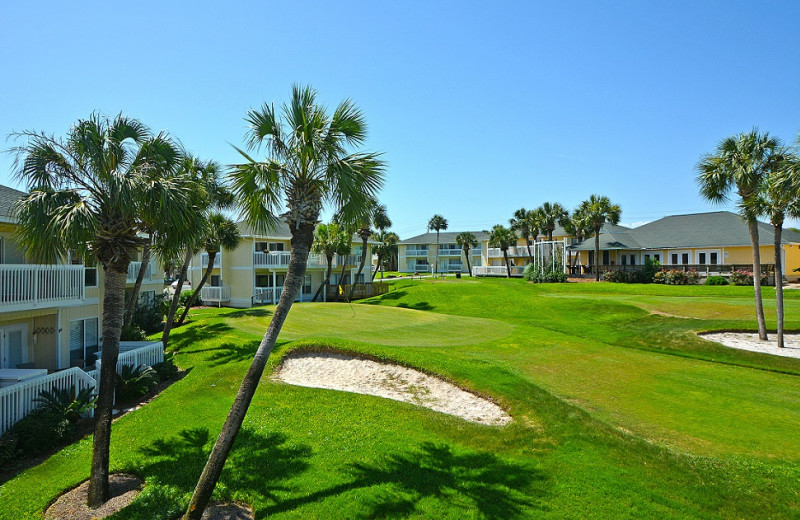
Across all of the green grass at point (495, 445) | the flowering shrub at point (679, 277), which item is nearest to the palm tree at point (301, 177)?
the green grass at point (495, 445)

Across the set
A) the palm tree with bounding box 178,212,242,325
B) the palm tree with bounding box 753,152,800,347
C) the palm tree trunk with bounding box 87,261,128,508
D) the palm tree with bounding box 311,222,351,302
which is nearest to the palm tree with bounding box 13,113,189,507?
the palm tree trunk with bounding box 87,261,128,508

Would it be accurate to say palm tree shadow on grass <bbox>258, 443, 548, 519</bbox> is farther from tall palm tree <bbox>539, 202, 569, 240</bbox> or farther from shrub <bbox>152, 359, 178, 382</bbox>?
tall palm tree <bbox>539, 202, 569, 240</bbox>

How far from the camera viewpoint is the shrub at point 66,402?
37.1 feet

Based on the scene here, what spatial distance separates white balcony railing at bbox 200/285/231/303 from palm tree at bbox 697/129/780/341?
119ft

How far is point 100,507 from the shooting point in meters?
7.32

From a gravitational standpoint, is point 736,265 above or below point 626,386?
above

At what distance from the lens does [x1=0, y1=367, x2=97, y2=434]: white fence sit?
1045 cm

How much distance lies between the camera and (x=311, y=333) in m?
22.1

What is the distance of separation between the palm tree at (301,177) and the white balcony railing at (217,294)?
33.4 meters

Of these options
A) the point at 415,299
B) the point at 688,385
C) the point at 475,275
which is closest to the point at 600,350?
the point at 688,385

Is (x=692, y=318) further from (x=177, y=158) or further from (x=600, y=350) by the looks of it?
(x=177, y=158)

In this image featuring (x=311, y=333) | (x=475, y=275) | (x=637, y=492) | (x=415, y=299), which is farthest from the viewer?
(x=475, y=275)

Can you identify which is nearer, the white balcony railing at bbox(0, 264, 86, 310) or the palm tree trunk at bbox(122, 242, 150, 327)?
the white balcony railing at bbox(0, 264, 86, 310)

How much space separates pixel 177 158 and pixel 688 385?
55.7 ft
